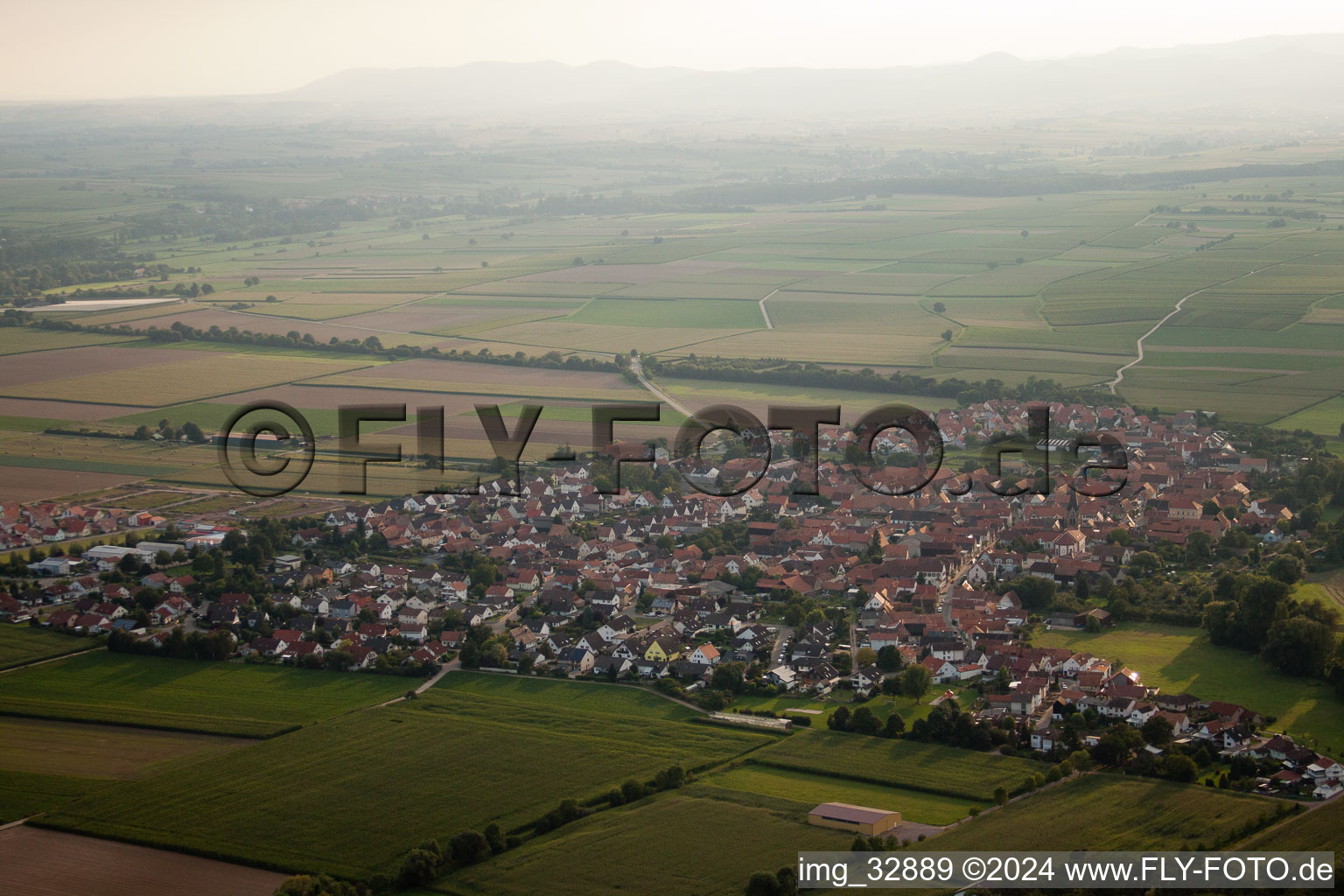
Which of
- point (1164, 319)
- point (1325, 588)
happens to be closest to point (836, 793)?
point (1325, 588)

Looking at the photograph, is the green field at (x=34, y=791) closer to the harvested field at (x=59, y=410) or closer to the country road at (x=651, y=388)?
the country road at (x=651, y=388)

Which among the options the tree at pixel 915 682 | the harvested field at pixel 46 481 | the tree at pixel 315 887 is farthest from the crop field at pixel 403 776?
the harvested field at pixel 46 481

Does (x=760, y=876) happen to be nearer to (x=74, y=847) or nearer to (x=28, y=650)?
(x=74, y=847)

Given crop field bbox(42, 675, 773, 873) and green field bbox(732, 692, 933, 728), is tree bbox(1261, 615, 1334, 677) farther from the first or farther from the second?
crop field bbox(42, 675, 773, 873)

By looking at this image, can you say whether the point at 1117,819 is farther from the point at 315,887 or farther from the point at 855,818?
the point at 315,887

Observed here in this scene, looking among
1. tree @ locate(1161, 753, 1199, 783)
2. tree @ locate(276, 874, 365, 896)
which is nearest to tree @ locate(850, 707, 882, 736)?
tree @ locate(1161, 753, 1199, 783)

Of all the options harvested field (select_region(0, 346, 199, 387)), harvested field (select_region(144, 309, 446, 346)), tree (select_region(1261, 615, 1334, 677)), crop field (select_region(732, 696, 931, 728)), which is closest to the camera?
crop field (select_region(732, 696, 931, 728))
